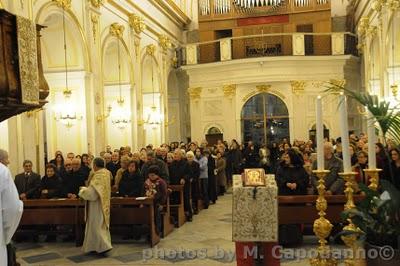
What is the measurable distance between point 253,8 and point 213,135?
6373 millimetres

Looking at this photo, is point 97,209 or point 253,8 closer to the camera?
point 97,209

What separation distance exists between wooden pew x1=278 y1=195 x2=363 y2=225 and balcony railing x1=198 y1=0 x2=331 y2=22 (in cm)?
1733

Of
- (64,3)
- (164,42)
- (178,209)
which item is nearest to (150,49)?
(164,42)

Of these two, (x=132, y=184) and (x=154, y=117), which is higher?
(x=154, y=117)

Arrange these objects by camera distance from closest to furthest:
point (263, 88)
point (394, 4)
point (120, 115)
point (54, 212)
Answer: point (54, 212)
point (394, 4)
point (120, 115)
point (263, 88)

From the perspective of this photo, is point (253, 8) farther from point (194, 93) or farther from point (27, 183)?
point (27, 183)

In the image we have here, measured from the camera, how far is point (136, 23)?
1712 cm

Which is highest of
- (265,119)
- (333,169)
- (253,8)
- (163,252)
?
(253,8)

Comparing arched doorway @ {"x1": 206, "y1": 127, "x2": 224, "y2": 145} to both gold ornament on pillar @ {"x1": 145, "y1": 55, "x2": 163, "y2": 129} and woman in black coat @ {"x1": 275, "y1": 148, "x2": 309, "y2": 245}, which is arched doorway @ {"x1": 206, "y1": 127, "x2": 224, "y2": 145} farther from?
woman in black coat @ {"x1": 275, "y1": 148, "x2": 309, "y2": 245}

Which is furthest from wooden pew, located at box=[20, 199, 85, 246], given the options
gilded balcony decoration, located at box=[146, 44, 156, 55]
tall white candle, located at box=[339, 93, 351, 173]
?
gilded balcony decoration, located at box=[146, 44, 156, 55]

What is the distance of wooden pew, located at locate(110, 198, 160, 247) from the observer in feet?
27.3

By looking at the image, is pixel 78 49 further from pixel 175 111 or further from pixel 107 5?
pixel 175 111

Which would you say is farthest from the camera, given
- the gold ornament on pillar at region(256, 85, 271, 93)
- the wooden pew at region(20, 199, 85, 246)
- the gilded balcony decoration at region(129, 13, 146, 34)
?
the gold ornament on pillar at region(256, 85, 271, 93)

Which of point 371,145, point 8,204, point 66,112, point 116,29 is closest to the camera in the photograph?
point 371,145
